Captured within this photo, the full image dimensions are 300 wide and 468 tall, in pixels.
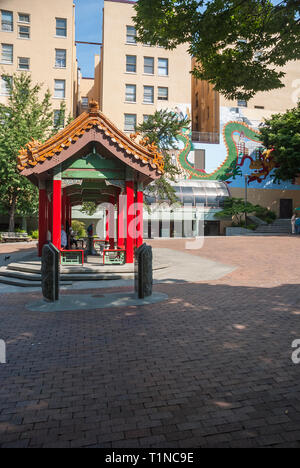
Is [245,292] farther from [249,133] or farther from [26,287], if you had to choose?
[249,133]

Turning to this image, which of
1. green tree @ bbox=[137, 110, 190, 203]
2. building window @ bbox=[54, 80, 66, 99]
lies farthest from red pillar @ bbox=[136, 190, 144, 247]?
building window @ bbox=[54, 80, 66, 99]

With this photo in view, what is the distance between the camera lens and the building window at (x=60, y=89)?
37281 millimetres

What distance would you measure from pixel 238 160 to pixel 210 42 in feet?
125

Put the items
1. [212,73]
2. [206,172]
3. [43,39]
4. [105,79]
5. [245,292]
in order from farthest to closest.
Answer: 1. [206,172]
2. [105,79]
3. [43,39]
4. [245,292]
5. [212,73]

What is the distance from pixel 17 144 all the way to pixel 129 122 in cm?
1663

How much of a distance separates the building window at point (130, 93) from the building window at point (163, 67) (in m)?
4.16

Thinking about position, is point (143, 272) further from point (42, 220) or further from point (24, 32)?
point (24, 32)

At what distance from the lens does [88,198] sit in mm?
20891

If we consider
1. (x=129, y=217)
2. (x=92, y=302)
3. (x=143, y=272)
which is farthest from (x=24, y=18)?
(x=92, y=302)

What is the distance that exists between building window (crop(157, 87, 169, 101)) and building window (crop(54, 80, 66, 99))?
11.8 m

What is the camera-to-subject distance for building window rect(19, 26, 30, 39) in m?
36.1

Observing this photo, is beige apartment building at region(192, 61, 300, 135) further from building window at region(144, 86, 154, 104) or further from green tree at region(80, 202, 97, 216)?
green tree at region(80, 202, 97, 216)

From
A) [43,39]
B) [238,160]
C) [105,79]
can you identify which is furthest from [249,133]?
[43,39]

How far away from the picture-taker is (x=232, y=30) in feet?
23.4
